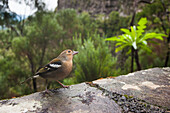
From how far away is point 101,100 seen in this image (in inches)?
38.0

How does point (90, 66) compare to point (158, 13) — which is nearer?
point (90, 66)

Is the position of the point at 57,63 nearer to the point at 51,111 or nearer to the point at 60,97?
the point at 60,97

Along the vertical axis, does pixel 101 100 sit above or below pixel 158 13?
below

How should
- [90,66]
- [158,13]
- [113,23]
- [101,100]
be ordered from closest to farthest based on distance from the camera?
[101,100]
[90,66]
[158,13]
[113,23]

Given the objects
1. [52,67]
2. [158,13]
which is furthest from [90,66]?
[158,13]

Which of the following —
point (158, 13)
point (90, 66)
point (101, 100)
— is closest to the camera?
point (101, 100)

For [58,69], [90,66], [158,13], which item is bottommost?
[90,66]

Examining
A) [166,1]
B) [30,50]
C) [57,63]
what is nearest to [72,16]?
[30,50]

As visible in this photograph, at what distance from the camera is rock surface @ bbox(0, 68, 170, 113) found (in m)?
0.85

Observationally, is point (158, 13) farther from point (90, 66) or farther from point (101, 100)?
point (101, 100)

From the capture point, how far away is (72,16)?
6.14 metres

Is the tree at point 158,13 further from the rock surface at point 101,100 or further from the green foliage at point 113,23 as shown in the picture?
the green foliage at point 113,23

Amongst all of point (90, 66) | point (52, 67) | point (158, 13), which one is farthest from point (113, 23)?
point (52, 67)

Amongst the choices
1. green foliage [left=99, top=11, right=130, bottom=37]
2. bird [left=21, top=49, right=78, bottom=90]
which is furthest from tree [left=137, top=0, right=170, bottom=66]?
green foliage [left=99, top=11, right=130, bottom=37]
